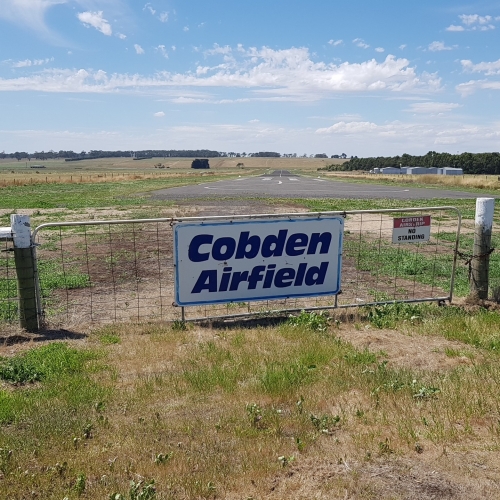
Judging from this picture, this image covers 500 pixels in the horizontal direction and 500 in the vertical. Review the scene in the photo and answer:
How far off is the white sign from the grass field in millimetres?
631

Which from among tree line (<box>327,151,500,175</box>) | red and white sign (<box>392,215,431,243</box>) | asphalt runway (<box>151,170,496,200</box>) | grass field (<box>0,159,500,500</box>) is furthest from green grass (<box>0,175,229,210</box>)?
tree line (<box>327,151,500,175</box>)

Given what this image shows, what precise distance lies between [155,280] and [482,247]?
6258mm

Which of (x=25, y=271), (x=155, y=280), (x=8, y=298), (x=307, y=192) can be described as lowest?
(x=155, y=280)

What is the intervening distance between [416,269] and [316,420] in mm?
7527

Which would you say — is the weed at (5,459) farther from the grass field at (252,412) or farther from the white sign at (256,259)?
the white sign at (256,259)

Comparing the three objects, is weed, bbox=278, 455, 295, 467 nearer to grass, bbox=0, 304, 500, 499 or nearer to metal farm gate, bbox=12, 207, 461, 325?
grass, bbox=0, 304, 500, 499

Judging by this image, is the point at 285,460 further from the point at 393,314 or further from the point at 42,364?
the point at 393,314

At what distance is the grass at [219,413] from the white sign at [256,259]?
1.03 meters

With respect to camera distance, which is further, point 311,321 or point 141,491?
point 311,321

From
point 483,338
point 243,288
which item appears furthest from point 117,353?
point 483,338

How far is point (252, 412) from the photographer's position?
A: 425cm

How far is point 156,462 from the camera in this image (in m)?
3.54

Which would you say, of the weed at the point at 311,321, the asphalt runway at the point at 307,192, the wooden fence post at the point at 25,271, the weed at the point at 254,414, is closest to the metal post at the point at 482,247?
the weed at the point at 311,321

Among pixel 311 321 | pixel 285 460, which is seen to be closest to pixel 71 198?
pixel 311 321
